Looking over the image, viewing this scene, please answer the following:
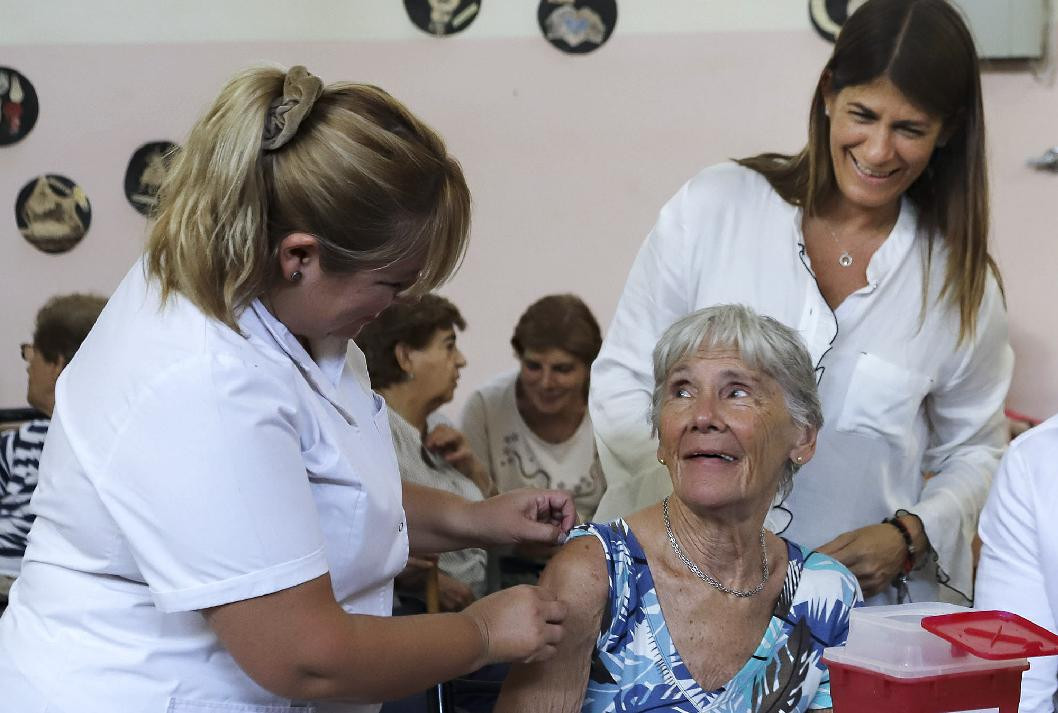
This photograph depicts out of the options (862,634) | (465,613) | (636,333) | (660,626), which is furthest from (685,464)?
(862,634)

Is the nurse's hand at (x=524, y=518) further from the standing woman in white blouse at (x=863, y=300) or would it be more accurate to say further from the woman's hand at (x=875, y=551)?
the woman's hand at (x=875, y=551)

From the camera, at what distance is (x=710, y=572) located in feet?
5.98

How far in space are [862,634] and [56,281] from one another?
3.84 metres

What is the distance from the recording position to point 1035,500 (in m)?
1.67

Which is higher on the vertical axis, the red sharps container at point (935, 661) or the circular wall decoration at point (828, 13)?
the circular wall decoration at point (828, 13)

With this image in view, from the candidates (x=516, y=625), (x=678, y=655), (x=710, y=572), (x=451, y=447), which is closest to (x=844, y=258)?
(x=710, y=572)

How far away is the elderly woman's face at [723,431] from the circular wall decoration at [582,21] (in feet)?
8.44

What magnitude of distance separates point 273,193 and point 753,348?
2.94 ft

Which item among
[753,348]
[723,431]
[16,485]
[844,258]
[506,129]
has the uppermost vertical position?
[506,129]

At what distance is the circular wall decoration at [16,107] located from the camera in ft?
14.1

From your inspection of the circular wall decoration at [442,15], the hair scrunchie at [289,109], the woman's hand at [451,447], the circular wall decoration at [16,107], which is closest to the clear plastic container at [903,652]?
the hair scrunchie at [289,109]

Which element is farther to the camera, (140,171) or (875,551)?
(140,171)

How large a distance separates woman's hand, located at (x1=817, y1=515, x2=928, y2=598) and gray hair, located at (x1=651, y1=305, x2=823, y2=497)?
196 mm

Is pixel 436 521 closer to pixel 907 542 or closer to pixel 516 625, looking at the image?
pixel 516 625
